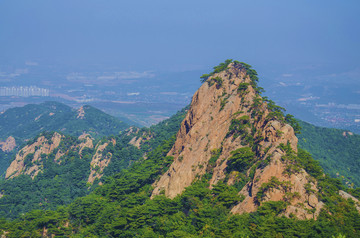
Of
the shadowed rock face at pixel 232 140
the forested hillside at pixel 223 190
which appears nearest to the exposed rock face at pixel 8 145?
the forested hillside at pixel 223 190

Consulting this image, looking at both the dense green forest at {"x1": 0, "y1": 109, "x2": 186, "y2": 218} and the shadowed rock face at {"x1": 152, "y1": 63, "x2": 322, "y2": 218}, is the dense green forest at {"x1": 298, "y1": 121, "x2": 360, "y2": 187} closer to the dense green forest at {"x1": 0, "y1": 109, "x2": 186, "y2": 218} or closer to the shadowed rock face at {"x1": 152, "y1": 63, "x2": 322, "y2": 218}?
the dense green forest at {"x1": 0, "y1": 109, "x2": 186, "y2": 218}

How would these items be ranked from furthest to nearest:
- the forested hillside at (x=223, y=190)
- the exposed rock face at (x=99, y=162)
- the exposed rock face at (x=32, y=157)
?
the exposed rock face at (x=32, y=157)
the exposed rock face at (x=99, y=162)
the forested hillside at (x=223, y=190)

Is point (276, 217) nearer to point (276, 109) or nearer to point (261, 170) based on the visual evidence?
point (261, 170)

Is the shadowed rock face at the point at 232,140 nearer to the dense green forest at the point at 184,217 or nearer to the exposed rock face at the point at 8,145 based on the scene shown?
the dense green forest at the point at 184,217

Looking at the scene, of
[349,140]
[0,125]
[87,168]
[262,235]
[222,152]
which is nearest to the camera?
[262,235]

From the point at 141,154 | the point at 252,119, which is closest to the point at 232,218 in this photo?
the point at 252,119

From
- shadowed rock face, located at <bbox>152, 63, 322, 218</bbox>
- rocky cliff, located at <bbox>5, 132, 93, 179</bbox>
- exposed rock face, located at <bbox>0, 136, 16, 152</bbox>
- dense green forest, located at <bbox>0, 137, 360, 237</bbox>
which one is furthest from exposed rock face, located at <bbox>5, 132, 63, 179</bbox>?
shadowed rock face, located at <bbox>152, 63, 322, 218</bbox>

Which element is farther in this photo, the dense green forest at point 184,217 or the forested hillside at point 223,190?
the forested hillside at point 223,190
